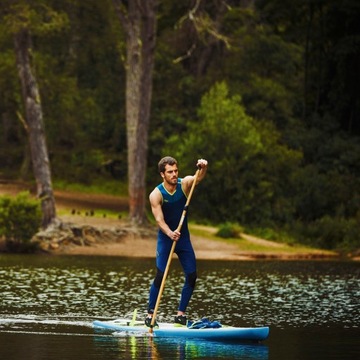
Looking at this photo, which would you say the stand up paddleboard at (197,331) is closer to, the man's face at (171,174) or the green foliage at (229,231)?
the man's face at (171,174)

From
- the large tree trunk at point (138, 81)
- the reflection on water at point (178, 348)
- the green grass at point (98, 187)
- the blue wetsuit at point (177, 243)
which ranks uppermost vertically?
the large tree trunk at point (138, 81)

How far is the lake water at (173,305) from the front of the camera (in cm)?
1686

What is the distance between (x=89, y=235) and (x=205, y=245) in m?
4.05

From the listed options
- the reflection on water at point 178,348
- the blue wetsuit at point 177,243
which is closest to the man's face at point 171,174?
the blue wetsuit at point 177,243

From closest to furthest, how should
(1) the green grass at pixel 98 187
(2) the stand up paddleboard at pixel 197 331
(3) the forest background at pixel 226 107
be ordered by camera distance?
(2) the stand up paddleboard at pixel 197 331 → (3) the forest background at pixel 226 107 → (1) the green grass at pixel 98 187

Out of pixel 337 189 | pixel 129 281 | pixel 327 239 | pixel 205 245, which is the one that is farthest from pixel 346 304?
pixel 337 189

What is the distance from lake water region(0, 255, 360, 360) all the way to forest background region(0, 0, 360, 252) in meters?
12.2

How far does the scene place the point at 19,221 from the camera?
4247 cm

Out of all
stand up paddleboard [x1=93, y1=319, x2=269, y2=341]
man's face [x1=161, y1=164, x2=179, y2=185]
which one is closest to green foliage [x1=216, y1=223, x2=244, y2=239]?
stand up paddleboard [x1=93, y1=319, x2=269, y2=341]

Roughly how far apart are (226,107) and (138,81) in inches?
203

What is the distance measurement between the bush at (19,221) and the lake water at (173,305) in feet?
8.02

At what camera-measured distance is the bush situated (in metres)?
42.4

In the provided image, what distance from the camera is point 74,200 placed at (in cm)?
5600

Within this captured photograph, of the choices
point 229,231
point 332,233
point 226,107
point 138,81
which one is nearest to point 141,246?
point 229,231
